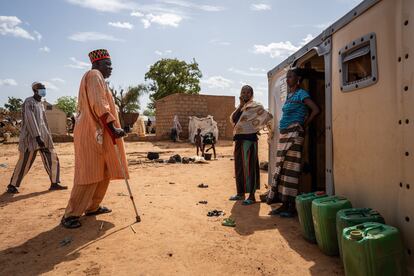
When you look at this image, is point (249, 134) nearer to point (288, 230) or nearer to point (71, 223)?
point (288, 230)

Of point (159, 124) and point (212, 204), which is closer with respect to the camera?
point (212, 204)

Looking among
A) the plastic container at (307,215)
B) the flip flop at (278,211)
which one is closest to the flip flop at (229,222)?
the flip flop at (278,211)

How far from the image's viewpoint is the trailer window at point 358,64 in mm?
2777

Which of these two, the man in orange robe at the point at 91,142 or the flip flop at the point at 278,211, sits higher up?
the man in orange robe at the point at 91,142

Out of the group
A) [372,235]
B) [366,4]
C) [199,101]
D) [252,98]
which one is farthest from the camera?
[199,101]

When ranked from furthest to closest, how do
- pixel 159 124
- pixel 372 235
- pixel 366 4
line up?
pixel 159 124 < pixel 366 4 < pixel 372 235

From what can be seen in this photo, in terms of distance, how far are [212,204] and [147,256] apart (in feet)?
7.08

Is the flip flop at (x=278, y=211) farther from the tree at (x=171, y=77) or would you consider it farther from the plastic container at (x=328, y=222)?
the tree at (x=171, y=77)

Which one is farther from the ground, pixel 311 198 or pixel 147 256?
pixel 311 198

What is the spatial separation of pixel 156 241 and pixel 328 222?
1.71 m

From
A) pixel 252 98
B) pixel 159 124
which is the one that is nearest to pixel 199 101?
pixel 159 124

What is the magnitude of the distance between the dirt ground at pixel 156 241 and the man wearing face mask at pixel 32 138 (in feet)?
1.51

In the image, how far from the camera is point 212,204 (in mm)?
5059

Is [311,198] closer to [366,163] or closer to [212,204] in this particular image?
[366,163]
